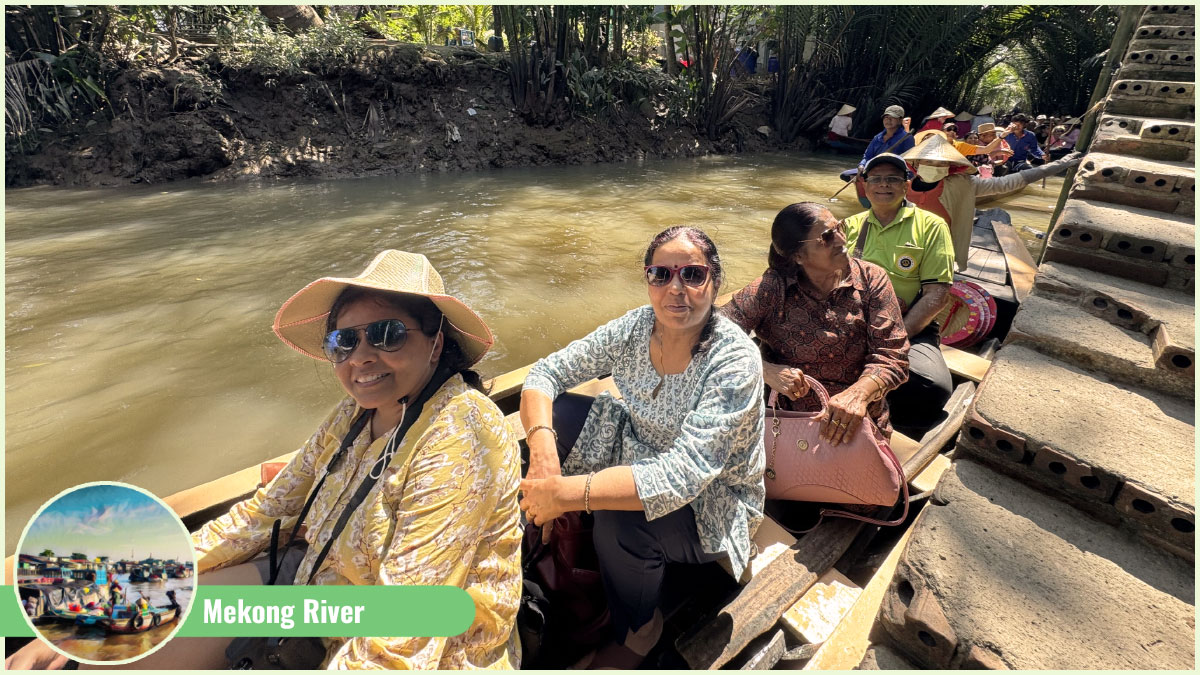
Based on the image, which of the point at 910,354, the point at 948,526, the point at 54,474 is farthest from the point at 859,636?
the point at 54,474

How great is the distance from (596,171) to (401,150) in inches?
166

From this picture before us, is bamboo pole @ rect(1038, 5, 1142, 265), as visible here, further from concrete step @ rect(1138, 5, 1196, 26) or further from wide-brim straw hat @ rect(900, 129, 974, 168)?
wide-brim straw hat @ rect(900, 129, 974, 168)

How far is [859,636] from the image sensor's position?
1.40m

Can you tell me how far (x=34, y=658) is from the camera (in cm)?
131

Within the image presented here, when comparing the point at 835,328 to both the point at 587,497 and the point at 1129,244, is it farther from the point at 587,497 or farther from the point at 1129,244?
the point at 587,497

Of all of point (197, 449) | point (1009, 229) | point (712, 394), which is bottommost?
point (197, 449)

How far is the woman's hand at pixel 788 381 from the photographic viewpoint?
214cm

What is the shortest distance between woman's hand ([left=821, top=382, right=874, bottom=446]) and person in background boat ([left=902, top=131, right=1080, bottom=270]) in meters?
2.48

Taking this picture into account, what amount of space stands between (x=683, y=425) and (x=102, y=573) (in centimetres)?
136

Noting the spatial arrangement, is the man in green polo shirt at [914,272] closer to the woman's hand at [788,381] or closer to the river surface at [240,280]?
the woman's hand at [788,381]

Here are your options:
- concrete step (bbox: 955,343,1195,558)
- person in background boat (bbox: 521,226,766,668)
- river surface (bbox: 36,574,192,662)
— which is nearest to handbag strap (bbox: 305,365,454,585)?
river surface (bbox: 36,574,192,662)

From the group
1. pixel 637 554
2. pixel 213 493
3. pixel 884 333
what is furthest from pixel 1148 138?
pixel 213 493

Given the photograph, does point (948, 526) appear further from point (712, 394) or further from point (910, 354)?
point (910, 354)

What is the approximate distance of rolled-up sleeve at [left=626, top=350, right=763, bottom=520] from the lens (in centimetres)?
150
